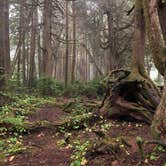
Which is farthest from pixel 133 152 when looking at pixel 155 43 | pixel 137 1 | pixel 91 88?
pixel 91 88

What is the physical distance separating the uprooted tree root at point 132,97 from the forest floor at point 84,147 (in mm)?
282

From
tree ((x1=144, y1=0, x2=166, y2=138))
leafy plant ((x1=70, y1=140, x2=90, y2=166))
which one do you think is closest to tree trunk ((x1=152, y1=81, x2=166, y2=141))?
leafy plant ((x1=70, y1=140, x2=90, y2=166))

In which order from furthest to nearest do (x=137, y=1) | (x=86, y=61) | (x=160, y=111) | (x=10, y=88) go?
(x=86, y=61) < (x=10, y=88) < (x=137, y=1) < (x=160, y=111)

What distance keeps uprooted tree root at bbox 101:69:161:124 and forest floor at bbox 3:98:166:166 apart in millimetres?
282

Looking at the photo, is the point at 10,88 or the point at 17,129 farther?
the point at 10,88

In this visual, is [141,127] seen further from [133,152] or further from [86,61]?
[86,61]

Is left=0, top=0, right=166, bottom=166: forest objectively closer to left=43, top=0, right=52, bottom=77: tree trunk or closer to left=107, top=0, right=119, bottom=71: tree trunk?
left=43, top=0, right=52, bottom=77: tree trunk

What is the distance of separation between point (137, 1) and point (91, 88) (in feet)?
35.9

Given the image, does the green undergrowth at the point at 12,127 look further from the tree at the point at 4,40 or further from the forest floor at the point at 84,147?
the tree at the point at 4,40

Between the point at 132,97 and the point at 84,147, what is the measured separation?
3601mm

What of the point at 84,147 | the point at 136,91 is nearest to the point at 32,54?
the point at 136,91

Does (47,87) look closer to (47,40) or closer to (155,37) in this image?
(47,40)

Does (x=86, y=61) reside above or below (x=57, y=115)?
above

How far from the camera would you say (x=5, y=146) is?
24.9ft
